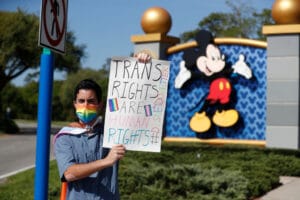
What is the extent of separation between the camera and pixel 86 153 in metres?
3.56

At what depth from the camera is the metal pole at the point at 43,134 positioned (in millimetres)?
4137

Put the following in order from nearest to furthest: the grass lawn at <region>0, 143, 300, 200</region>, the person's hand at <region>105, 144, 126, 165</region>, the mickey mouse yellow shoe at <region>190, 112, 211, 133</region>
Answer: the person's hand at <region>105, 144, 126, 165</region>, the grass lawn at <region>0, 143, 300, 200</region>, the mickey mouse yellow shoe at <region>190, 112, 211, 133</region>

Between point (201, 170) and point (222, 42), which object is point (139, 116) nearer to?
point (201, 170)

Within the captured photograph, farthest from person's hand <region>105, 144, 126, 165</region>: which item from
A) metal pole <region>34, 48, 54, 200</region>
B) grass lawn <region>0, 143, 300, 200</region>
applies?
grass lawn <region>0, 143, 300, 200</region>

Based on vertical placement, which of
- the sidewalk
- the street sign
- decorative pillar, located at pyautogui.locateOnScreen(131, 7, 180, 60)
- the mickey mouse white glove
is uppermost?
decorative pillar, located at pyautogui.locateOnScreen(131, 7, 180, 60)

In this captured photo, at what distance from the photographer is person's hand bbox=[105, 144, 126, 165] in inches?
135

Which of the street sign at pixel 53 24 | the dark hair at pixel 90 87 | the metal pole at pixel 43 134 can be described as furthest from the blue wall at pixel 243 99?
the dark hair at pixel 90 87

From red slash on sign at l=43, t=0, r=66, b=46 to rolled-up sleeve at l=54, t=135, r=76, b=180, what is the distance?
0.92m

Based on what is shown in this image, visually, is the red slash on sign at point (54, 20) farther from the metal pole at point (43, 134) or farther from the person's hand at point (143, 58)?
the person's hand at point (143, 58)

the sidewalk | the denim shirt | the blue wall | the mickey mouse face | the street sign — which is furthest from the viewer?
the mickey mouse face

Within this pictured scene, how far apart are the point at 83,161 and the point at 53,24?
121 cm

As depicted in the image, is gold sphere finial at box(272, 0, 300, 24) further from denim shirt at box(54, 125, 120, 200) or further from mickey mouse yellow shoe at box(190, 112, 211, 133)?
denim shirt at box(54, 125, 120, 200)

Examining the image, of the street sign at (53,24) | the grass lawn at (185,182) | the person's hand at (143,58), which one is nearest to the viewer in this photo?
the person's hand at (143,58)

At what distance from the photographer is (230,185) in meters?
9.69
